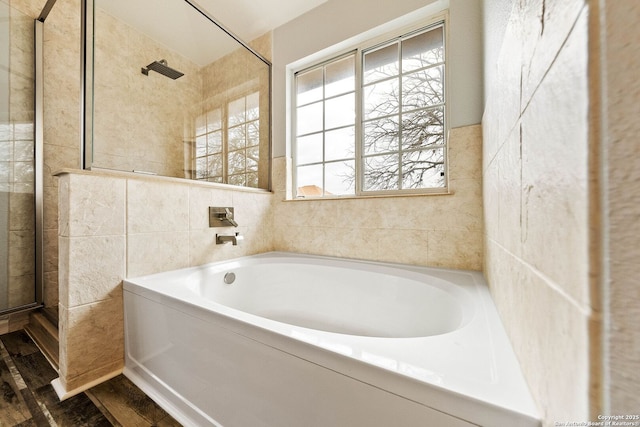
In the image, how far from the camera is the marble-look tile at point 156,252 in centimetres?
108

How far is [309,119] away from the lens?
190 centimetres

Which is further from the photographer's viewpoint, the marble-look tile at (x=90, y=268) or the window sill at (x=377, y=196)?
the window sill at (x=377, y=196)

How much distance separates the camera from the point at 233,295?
A: 1.37 meters

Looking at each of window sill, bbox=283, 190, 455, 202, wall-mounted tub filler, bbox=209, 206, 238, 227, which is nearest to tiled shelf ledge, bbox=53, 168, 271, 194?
wall-mounted tub filler, bbox=209, 206, 238, 227

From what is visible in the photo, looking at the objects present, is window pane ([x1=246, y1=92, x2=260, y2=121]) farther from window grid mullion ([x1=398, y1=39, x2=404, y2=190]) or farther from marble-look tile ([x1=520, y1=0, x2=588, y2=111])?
marble-look tile ([x1=520, y1=0, x2=588, y2=111])

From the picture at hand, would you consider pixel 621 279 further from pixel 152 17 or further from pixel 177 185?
Answer: pixel 152 17

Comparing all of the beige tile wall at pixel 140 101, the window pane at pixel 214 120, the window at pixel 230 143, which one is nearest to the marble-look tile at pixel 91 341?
the beige tile wall at pixel 140 101

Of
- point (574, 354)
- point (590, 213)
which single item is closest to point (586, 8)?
point (590, 213)

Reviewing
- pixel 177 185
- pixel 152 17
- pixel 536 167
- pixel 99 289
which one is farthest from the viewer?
pixel 152 17

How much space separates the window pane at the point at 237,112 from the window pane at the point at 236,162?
29 centimetres

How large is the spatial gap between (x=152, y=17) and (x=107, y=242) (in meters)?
1.89

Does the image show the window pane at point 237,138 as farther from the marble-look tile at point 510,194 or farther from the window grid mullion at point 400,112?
the marble-look tile at point 510,194

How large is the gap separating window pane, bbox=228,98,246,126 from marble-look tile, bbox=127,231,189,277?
1177 millimetres

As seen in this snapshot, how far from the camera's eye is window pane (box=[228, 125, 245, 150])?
78.5 inches
